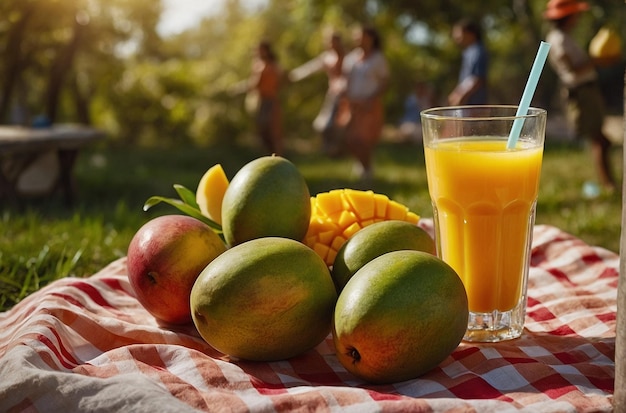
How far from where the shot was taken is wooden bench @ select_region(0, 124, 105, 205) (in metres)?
5.73

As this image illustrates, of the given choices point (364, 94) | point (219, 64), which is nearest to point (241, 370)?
point (364, 94)

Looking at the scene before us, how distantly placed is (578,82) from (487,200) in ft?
16.7

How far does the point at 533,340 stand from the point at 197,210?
3.54 ft

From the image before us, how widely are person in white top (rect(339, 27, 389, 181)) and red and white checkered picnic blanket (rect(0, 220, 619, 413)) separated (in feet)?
19.7

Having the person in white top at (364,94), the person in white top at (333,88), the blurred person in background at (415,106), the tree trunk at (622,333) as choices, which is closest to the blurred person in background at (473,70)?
the person in white top at (364,94)

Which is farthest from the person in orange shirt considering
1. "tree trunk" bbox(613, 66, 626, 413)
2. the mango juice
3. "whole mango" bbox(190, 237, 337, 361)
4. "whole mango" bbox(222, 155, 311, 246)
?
"tree trunk" bbox(613, 66, 626, 413)

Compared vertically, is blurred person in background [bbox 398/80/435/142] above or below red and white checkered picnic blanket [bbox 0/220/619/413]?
below

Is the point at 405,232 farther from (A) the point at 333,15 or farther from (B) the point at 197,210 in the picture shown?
(A) the point at 333,15

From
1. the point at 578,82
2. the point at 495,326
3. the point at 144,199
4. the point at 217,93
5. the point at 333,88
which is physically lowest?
the point at 217,93

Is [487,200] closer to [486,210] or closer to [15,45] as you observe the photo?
[486,210]

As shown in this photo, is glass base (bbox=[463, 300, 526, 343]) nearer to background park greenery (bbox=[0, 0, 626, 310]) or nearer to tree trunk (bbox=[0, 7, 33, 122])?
background park greenery (bbox=[0, 0, 626, 310])

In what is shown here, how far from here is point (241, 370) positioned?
5.45 feet

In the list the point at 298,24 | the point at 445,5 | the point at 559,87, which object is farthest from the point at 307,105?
the point at 559,87

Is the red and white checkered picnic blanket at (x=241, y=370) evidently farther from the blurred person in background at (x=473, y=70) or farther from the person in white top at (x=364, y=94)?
the person in white top at (x=364, y=94)
